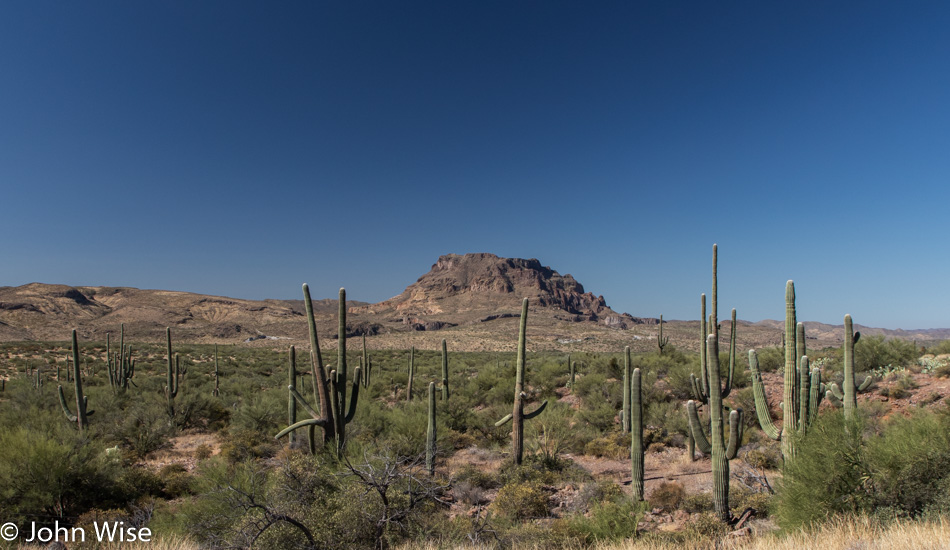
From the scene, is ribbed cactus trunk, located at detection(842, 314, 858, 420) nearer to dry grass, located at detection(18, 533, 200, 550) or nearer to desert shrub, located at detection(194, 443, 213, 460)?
dry grass, located at detection(18, 533, 200, 550)

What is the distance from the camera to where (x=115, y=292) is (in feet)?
327

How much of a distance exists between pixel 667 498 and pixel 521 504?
2804 millimetres

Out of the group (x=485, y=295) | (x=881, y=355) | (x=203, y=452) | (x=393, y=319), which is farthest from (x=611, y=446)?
(x=485, y=295)

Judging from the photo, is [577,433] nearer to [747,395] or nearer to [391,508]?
[747,395]

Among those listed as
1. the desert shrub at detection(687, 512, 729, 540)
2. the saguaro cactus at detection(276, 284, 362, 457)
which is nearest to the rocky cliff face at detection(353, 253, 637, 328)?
the saguaro cactus at detection(276, 284, 362, 457)

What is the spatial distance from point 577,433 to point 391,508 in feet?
29.2

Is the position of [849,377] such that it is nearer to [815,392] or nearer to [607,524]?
[815,392]

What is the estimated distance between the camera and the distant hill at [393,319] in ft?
220

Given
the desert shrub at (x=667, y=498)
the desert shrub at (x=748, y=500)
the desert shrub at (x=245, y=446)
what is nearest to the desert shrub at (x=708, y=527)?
the desert shrub at (x=748, y=500)

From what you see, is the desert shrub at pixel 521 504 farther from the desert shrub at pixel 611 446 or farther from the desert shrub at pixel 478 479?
the desert shrub at pixel 611 446

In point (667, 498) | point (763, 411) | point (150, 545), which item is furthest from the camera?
point (667, 498)

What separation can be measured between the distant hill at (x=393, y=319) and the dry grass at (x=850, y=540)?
51704 millimetres

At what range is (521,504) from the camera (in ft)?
26.4

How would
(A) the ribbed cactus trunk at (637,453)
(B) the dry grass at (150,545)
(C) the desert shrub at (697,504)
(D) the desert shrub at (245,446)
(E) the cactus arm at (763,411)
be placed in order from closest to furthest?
(B) the dry grass at (150,545) < (E) the cactus arm at (763,411) < (C) the desert shrub at (697,504) < (A) the ribbed cactus trunk at (637,453) < (D) the desert shrub at (245,446)
